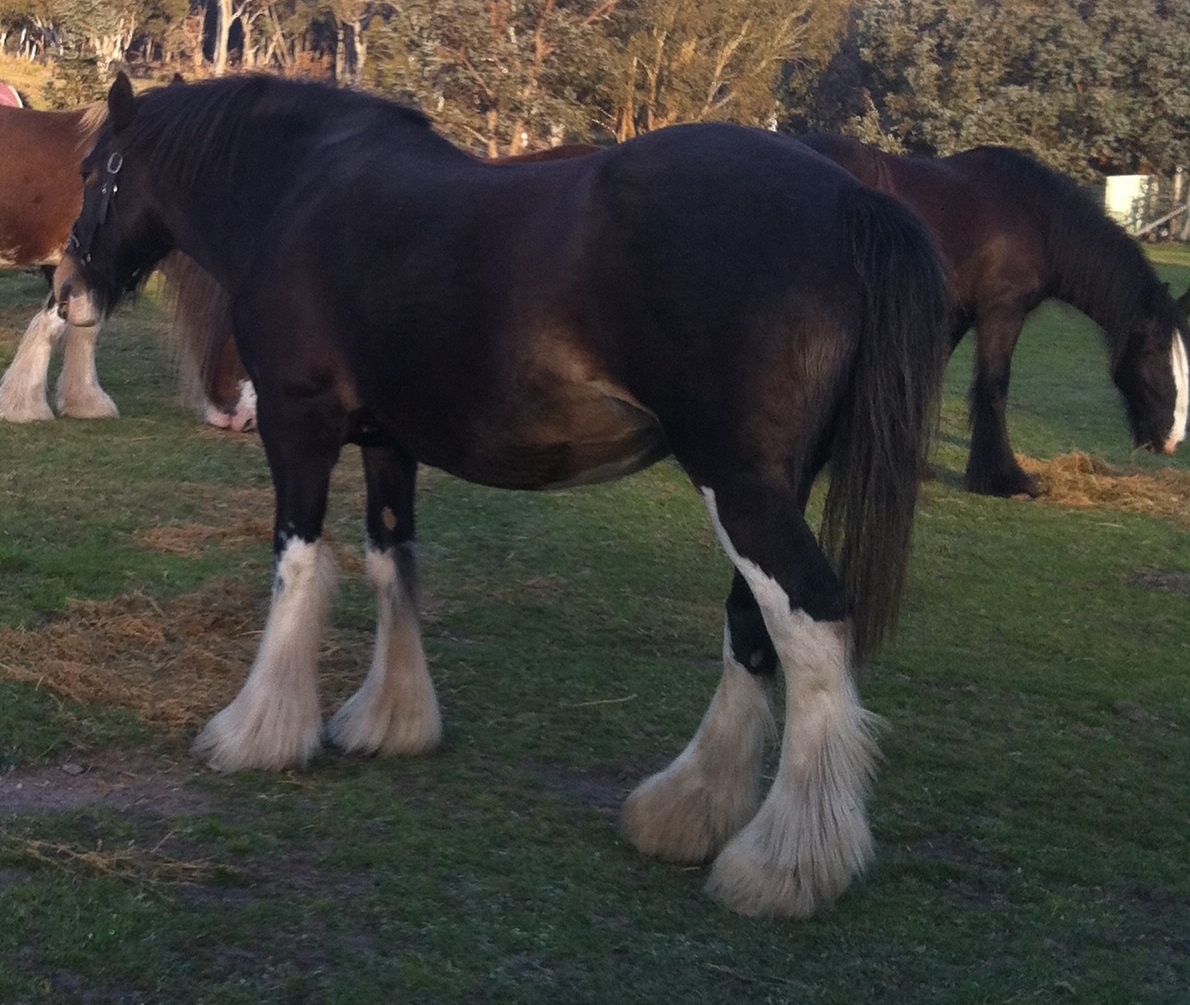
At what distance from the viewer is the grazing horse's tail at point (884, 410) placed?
348 cm

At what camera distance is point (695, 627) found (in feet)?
20.6

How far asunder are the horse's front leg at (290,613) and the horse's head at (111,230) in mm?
1238

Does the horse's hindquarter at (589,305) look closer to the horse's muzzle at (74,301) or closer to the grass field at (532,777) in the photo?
the grass field at (532,777)

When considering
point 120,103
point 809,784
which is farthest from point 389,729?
point 120,103

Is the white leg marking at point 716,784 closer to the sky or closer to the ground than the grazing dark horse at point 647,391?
closer to the ground

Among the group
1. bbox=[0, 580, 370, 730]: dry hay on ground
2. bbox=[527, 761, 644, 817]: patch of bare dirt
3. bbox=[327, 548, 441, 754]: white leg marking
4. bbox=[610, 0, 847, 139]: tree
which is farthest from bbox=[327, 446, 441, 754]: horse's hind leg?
bbox=[610, 0, 847, 139]: tree

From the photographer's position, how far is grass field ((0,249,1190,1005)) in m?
3.22

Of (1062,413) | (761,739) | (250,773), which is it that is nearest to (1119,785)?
(761,739)

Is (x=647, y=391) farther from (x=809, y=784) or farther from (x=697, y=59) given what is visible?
(x=697, y=59)

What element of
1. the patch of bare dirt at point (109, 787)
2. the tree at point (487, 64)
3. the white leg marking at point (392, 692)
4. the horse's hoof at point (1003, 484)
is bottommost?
the patch of bare dirt at point (109, 787)

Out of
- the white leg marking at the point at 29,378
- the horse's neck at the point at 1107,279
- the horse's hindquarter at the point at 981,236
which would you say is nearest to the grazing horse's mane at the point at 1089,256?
the horse's neck at the point at 1107,279

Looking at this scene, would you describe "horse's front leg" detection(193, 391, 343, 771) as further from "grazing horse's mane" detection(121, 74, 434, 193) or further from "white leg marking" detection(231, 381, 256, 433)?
"white leg marking" detection(231, 381, 256, 433)

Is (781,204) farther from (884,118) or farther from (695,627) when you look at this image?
(884,118)

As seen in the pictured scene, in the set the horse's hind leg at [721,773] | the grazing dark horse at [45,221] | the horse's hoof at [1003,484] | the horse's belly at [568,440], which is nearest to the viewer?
the horse's belly at [568,440]
